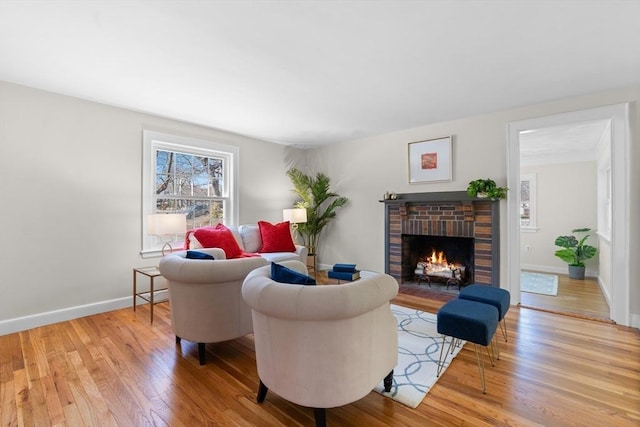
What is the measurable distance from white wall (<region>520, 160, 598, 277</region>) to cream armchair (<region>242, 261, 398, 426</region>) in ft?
Result: 18.2

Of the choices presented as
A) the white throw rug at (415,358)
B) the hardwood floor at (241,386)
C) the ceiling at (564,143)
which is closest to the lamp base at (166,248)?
the hardwood floor at (241,386)

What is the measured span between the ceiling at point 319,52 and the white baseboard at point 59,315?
2.25 metres

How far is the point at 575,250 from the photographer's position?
16.5ft

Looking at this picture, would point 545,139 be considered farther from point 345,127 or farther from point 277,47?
point 277,47

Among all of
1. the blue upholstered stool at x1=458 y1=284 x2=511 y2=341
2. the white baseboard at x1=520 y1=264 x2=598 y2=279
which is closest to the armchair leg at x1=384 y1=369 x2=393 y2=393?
the blue upholstered stool at x1=458 y1=284 x2=511 y2=341

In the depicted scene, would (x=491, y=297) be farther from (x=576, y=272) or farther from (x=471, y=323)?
(x=576, y=272)

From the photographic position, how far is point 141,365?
7.09 feet

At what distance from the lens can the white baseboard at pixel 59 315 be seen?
2.74 metres

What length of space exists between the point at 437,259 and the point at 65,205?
4735mm

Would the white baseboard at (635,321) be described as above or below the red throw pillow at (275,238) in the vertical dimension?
below

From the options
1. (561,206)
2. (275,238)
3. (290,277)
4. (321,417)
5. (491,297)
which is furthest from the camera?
(561,206)

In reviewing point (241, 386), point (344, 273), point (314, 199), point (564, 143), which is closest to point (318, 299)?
point (241, 386)

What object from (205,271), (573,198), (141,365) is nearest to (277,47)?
(205,271)

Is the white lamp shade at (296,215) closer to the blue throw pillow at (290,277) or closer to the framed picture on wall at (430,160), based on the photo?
the framed picture on wall at (430,160)
